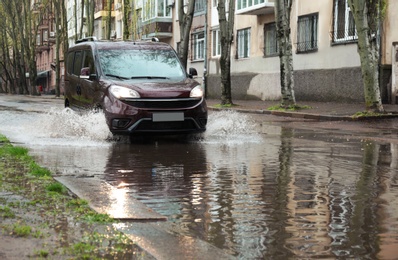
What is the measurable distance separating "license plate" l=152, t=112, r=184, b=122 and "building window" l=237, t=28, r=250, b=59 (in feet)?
85.1

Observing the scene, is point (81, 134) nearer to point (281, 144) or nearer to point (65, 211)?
point (281, 144)

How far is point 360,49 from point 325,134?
5061 mm

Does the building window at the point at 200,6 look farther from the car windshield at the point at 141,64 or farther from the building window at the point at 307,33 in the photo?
the car windshield at the point at 141,64

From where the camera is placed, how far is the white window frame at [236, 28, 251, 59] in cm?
3731

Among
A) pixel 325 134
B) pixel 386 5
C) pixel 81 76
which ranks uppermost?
pixel 386 5

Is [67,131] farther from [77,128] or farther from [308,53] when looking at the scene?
[308,53]

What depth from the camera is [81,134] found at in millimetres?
12742

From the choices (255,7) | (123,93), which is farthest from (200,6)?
(123,93)

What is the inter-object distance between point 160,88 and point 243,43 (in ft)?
87.2

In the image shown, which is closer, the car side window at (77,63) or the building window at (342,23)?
the car side window at (77,63)

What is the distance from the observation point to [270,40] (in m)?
35.0

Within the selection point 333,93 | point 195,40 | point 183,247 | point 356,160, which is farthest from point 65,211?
point 195,40

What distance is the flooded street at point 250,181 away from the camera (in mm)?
4738

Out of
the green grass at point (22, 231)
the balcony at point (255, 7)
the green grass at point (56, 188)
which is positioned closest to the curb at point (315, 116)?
the balcony at point (255, 7)
